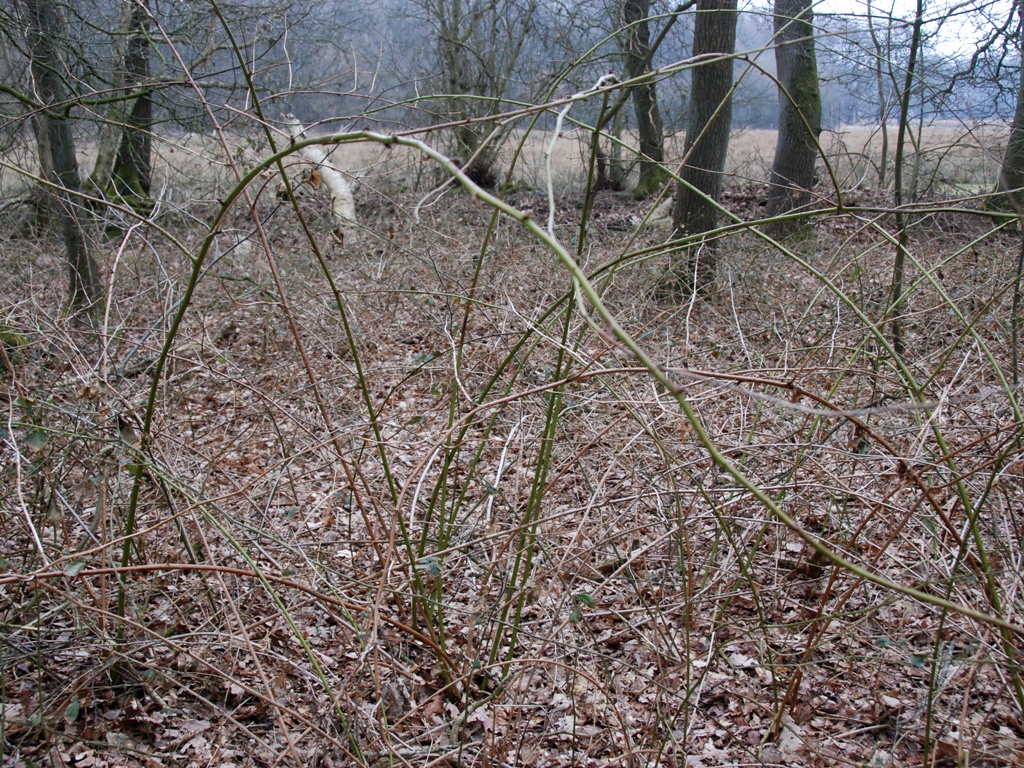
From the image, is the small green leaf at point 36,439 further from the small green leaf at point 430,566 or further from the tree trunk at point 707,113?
the tree trunk at point 707,113

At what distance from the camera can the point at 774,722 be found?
2.26 metres

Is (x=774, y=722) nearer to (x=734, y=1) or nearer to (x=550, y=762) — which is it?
(x=550, y=762)

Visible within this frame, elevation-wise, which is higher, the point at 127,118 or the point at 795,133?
the point at 127,118

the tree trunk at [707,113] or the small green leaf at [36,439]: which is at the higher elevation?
the tree trunk at [707,113]

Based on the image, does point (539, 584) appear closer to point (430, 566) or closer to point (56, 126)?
point (430, 566)

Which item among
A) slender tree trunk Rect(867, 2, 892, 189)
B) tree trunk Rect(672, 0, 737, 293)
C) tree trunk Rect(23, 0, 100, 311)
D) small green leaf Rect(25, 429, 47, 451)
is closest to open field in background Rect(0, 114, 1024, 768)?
small green leaf Rect(25, 429, 47, 451)

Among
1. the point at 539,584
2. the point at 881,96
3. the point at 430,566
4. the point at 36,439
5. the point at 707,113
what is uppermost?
the point at 707,113

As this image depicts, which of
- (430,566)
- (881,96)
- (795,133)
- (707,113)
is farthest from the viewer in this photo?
(795,133)

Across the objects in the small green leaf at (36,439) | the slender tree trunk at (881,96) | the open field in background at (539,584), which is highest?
the slender tree trunk at (881,96)

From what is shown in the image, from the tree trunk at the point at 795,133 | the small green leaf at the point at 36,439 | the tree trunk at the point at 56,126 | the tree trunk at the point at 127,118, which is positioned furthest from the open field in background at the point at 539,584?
the tree trunk at the point at 795,133

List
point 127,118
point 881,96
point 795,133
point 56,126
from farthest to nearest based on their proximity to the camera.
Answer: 1. point 795,133
2. point 127,118
3. point 56,126
4. point 881,96

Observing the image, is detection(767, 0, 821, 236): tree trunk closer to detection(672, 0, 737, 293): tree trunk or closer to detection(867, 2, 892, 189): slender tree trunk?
detection(672, 0, 737, 293): tree trunk

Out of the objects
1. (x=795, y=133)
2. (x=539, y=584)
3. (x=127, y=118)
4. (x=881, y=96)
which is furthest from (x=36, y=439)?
(x=795, y=133)

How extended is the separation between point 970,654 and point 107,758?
2.65 m
